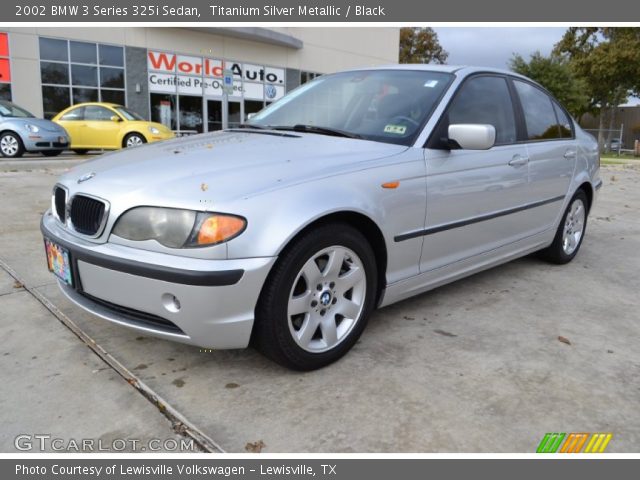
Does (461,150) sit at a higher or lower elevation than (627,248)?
higher

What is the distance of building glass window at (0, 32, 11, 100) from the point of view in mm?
17031

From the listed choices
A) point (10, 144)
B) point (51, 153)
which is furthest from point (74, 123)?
point (10, 144)

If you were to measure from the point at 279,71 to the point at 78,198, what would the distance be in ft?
76.8

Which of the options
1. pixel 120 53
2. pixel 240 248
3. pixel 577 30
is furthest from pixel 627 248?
pixel 577 30

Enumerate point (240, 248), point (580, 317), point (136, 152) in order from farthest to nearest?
point (580, 317) < point (136, 152) < point (240, 248)

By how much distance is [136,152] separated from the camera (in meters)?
3.17

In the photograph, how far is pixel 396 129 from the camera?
324cm

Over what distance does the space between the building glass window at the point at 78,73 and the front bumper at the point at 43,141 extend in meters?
6.26

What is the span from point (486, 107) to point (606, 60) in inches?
1224

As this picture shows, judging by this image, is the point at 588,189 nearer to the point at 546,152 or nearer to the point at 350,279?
the point at 546,152

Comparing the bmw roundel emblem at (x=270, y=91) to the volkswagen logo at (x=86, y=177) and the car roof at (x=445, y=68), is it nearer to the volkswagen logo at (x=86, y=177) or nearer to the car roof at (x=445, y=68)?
the car roof at (x=445, y=68)

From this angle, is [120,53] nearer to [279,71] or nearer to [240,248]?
[279,71]

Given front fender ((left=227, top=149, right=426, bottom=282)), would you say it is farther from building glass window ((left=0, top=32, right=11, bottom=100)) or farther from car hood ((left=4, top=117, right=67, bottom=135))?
building glass window ((left=0, top=32, right=11, bottom=100))

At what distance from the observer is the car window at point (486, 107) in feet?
11.5
